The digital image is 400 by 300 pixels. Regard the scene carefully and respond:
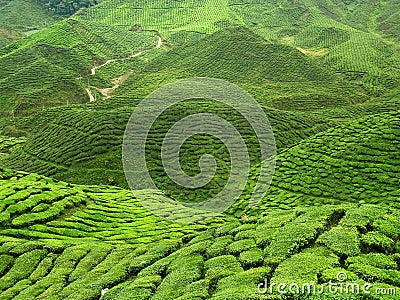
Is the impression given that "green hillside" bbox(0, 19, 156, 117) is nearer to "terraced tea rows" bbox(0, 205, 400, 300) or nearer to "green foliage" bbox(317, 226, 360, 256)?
"terraced tea rows" bbox(0, 205, 400, 300)

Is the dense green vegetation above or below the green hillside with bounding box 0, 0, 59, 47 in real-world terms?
below

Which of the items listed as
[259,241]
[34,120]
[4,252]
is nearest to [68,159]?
[34,120]

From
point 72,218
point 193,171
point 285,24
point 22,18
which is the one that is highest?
point 285,24

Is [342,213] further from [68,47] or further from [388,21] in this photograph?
[388,21]

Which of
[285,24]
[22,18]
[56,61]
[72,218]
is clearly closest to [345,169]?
[72,218]

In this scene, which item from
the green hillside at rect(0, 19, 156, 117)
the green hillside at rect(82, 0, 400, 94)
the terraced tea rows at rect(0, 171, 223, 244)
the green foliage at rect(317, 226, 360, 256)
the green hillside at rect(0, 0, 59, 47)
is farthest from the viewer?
the green hillside at rect(0, 0, 59, 47)

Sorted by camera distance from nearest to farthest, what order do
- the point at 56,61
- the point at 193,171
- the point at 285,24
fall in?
the point at 193,171 < the point at 56,61 < the point at 285,24

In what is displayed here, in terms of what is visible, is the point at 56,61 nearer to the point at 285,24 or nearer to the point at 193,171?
the point at 193,171

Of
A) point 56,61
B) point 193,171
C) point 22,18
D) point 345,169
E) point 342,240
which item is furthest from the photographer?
point 22,18

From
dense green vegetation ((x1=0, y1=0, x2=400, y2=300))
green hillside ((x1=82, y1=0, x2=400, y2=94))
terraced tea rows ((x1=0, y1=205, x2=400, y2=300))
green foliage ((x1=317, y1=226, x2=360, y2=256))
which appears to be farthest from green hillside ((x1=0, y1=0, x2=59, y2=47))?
green foliage ((x1=317, y1=226, x2=360, y2=256))
